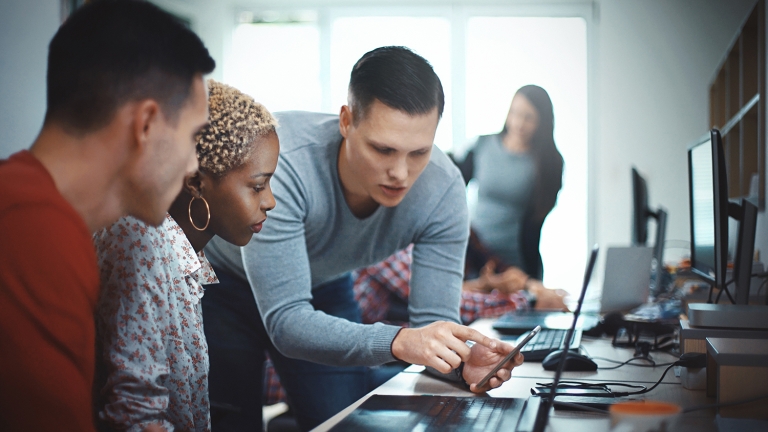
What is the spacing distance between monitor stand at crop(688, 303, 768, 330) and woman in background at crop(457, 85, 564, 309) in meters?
2.19

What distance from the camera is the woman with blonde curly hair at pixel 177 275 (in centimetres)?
84

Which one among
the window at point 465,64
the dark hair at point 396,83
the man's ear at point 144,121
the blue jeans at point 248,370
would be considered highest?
the window at point 465,64

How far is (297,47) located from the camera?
16.3ft

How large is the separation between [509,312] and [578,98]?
312 cm

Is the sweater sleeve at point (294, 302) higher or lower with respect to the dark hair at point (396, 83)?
lower

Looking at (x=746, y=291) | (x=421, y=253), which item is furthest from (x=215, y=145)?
(x=746, y=291)

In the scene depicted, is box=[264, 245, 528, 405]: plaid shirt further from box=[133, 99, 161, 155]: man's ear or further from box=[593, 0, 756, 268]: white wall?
box=[593, 0, 756, 268]: white wall

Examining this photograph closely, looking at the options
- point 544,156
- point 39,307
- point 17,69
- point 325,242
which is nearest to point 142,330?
point 39,307

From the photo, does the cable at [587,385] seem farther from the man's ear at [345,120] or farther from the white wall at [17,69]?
the white wall at [17,69]

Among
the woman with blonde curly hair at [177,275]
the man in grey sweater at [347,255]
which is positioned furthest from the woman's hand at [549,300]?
the woman with blonde curly hair at [177,275]

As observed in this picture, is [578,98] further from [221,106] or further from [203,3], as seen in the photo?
[221,106]

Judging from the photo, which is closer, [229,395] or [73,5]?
[229,395]

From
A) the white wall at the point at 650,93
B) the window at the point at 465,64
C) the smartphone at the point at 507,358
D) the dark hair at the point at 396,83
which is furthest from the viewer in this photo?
the window at the point at 465,64

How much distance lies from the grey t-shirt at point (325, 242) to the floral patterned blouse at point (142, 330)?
23cm
